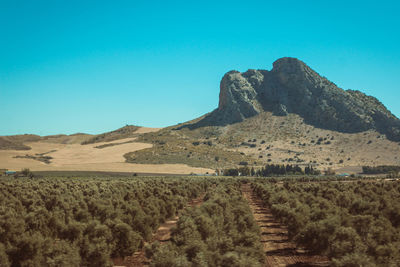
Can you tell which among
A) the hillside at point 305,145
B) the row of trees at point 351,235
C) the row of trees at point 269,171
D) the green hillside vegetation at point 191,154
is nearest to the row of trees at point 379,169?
the hillside at point 305,145

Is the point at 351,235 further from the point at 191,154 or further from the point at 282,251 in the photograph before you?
the point at 191,154

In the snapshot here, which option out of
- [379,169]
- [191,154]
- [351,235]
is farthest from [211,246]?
[191,154]

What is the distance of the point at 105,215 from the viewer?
27.4 metres

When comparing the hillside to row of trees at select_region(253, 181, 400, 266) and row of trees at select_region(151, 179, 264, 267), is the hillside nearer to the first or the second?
row of trees at select_region(253, 181, 400, 266)

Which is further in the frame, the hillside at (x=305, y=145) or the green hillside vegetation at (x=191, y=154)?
the hillside at (x=305, y=145)

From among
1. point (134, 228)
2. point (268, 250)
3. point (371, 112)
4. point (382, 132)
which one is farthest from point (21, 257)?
point (371, 112)

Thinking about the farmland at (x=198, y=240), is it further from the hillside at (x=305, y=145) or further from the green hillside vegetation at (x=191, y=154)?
the hillside at (x=305, y=145)

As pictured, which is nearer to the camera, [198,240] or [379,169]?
[198,240]

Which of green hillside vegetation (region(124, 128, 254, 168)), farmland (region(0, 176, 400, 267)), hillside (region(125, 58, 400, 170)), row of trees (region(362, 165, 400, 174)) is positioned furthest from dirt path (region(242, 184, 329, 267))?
hillside (region(125, 58, 400, 170))

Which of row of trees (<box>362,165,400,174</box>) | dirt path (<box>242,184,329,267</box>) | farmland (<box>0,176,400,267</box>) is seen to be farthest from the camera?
row of trees (<box>362,165,400,174</box>)

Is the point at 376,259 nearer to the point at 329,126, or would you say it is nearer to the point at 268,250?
the point at 268,250

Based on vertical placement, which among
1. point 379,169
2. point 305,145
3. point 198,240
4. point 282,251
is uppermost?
point 305,145

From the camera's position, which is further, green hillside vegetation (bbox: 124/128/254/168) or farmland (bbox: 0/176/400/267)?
green hillside vegetation (bbox: 124/128/254/168)

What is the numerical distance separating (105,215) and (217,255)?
13625 mm
